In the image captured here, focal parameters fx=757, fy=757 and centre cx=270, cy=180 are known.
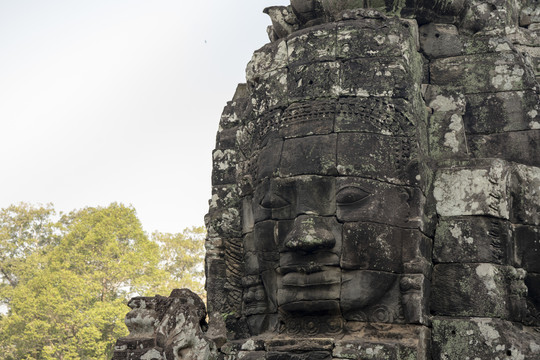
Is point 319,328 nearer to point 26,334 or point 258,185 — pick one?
point 258,185

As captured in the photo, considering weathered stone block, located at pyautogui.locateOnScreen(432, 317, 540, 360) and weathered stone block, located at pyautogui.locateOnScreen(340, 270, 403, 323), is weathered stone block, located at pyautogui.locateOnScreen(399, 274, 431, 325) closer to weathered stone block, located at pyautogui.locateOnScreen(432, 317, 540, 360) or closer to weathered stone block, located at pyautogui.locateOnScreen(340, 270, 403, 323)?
weathered stone block, located at pyautogui.locateOnScreen(340, 270, 403, 323)

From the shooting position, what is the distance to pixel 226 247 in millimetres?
8477

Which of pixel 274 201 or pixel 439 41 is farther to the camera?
pixel 439 41

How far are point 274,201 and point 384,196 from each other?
104cm

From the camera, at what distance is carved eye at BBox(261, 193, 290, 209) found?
23.7 ft

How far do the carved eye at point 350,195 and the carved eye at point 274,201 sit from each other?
0.53m

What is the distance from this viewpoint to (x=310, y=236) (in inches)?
270

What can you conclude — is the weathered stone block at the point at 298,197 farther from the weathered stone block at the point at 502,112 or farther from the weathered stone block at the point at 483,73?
the weathered stone block at the point at 483,73

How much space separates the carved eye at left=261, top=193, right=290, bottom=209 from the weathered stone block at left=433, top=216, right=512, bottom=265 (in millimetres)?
1536

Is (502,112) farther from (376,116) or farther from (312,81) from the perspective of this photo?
(312,81)

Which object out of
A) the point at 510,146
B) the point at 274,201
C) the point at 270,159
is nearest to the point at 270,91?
the point at 270,159

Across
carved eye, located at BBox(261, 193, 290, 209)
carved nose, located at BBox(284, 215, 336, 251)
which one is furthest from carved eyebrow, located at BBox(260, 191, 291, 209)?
carved nose, located at BBox(284, 215, 336, 251)

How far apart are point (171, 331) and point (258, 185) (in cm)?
223

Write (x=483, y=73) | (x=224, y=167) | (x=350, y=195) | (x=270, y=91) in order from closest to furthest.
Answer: (x=350, y=195) < (x=270, y=91) < (x=483, y=73) < (x=224, y=167)
